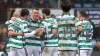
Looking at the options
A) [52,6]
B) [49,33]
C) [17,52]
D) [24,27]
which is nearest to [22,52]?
[17,52]

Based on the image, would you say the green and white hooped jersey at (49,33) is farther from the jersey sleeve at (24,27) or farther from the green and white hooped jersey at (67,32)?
the green and white hooped jersey at (67,32)

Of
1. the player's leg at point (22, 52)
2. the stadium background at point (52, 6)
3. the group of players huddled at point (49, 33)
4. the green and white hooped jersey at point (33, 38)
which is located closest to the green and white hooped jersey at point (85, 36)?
the group of players huddled at point (49, 33)

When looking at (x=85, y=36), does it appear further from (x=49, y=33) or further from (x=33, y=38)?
(x=33, y=38)

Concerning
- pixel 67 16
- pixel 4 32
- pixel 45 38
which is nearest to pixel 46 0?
pixel 4 32

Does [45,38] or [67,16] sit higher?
[67,16]

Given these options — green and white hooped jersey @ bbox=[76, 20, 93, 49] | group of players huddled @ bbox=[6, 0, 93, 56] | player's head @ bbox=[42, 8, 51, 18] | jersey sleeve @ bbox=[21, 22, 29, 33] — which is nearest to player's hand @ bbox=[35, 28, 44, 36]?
group of players huddled @ bbox=[6, 0, 93, 56]

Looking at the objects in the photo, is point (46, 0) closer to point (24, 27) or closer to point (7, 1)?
point (7, 1)

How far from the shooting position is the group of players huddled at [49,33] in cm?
1064

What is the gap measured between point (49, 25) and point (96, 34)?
635 centimetres

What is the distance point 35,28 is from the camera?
1221 cm

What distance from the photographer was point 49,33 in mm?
13273

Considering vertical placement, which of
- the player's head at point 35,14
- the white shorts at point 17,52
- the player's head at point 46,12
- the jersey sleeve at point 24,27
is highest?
the player's head at point 35,14

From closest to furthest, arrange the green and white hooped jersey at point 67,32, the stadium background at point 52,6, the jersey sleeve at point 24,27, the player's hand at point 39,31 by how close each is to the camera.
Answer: the green and white hooped jersey at point 67,32, the player's hand at point 39,31, the jersey sleeve at point 24,27, the stadium background at point 52,6

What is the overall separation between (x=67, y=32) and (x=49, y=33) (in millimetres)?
2650
